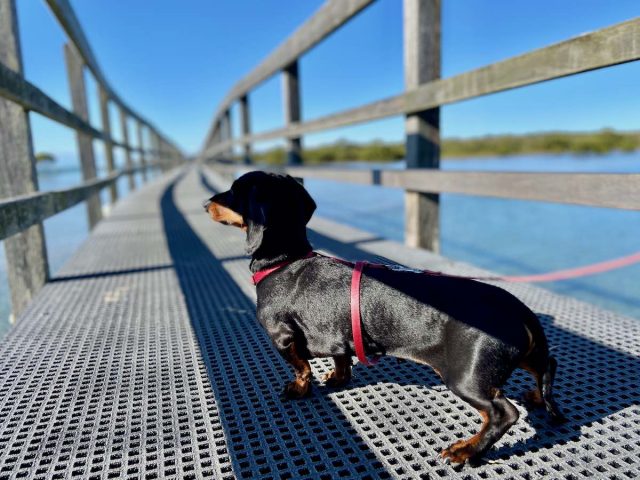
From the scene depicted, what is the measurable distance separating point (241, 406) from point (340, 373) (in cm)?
36

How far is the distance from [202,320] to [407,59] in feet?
7.00

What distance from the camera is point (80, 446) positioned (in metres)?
1.20

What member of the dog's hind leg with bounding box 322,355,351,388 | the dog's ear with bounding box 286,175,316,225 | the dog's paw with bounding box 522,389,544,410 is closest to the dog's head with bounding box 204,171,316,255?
the dog's ear with bounding box 286,175,316,225

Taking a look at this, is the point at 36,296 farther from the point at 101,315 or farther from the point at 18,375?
the point at 18,375

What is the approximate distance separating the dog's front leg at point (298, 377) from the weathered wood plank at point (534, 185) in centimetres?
127

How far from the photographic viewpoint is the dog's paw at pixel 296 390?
1435 mm

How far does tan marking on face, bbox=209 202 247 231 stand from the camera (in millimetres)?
1696

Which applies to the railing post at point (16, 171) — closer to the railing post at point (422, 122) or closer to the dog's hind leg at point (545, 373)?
the railing post at point (422, 122)

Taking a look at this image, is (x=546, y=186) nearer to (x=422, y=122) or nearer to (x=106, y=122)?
(x=422, y=122)

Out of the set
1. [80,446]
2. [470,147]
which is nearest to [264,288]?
[80,446]

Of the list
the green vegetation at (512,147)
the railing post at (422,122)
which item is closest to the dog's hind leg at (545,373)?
the railing post at (422,122)

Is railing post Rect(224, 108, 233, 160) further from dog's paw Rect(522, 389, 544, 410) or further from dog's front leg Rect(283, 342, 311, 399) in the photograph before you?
dog's paw Rect(522, 389, 544, 410)

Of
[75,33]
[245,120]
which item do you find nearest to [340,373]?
[75,33]

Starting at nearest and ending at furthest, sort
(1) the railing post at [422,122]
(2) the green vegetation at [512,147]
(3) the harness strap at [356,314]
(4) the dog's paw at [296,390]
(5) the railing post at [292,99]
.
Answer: (3) the harness strap at [356,314] < (4) the dog's paw at [296,390] < (1) the railing post at [422,122] < (5) the railing post at [292,99] < (2) the green vegetation at [512,147]
